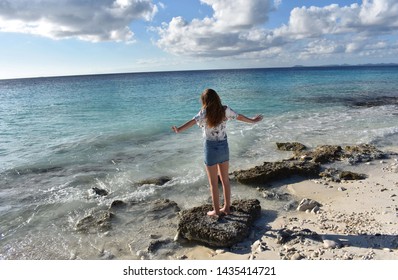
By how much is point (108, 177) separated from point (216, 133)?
21.1 feet

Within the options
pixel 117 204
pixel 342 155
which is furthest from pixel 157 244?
pixel 342 155

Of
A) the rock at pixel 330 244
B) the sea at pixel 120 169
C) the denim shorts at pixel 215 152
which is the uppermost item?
the denim shorts at pixel 215 152

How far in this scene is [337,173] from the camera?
981 centimetres

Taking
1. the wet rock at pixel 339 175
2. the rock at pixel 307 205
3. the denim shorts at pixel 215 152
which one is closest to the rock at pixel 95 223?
the denim shorts at pixel 215 152

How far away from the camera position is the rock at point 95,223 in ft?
24.7

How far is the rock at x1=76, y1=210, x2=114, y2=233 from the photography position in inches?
296

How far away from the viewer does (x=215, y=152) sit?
6.24 m

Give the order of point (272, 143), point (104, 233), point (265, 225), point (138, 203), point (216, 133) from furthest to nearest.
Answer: point (272, 143) < point (138, 203) < point (104, 233) < point (265, 225) < point (216, 133)

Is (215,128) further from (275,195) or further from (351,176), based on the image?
(351,176)

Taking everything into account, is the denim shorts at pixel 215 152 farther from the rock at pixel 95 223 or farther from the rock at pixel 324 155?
the rock at pixel 324 155
